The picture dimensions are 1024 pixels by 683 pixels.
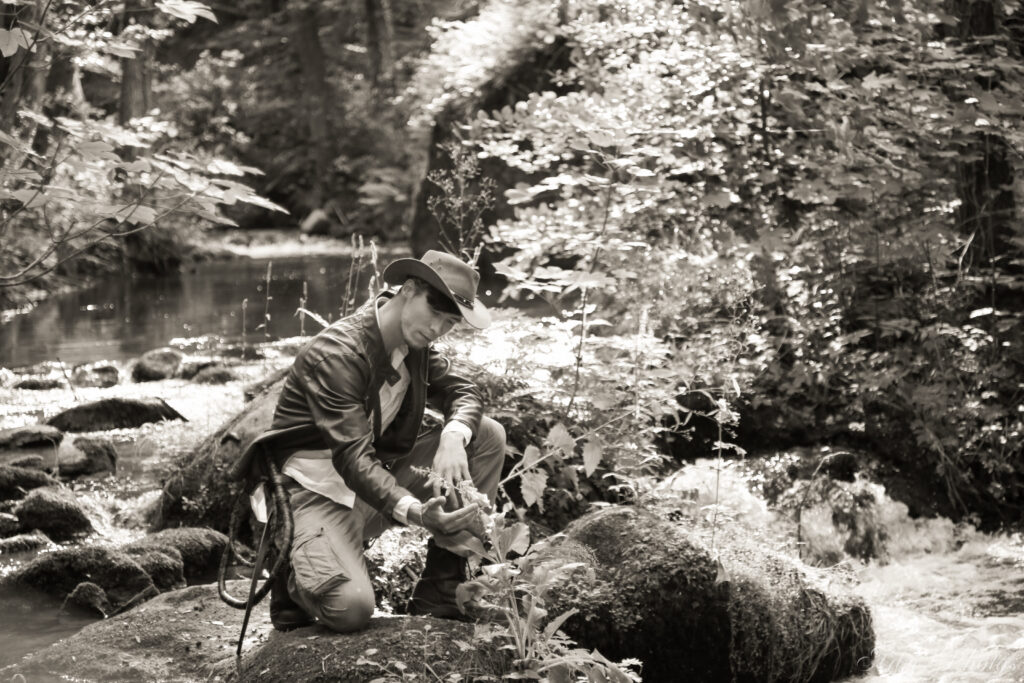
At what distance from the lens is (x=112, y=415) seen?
9.20 meters

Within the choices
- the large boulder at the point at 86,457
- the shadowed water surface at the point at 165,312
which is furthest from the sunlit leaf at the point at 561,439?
the shadowed water surface at the point at 165,312

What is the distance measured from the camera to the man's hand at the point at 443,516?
3.97 meters

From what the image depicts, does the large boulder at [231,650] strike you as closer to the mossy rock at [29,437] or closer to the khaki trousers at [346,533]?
the khaki trousers at [346,533]

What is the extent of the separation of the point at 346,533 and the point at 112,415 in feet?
18.1

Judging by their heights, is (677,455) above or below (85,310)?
above

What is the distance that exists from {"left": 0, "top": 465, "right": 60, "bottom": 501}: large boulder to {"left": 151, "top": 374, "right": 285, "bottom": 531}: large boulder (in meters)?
0.84

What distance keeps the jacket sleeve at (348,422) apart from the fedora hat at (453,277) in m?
0.37

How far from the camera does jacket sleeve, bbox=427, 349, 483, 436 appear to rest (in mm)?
4508

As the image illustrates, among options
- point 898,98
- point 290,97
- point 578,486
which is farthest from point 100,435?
point 290,97

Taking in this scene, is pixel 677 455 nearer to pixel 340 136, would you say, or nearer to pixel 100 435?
pixel 100 435

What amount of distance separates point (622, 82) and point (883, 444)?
3124 mm

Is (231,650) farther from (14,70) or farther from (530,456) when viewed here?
(14,70)

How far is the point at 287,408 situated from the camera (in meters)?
4.32

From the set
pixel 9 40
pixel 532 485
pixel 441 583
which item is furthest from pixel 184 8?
pixel 441 583
